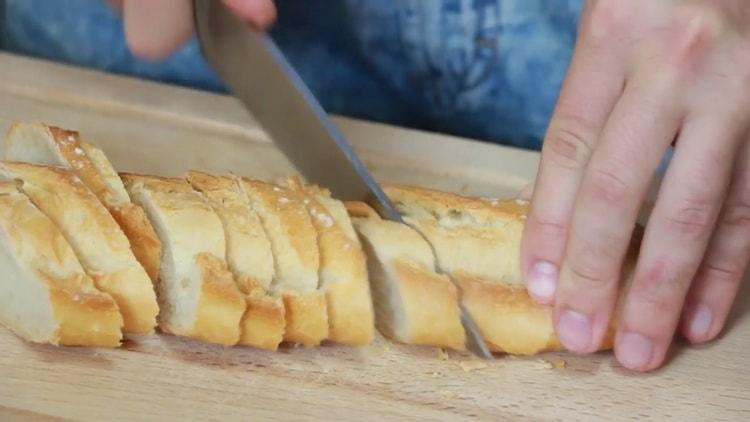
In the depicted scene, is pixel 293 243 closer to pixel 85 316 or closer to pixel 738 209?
pixel 85 316

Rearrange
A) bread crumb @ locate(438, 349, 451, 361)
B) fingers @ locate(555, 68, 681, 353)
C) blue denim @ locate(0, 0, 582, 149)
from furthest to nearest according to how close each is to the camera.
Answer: blue denim @ locate(0, 0, 582, 149)
bread crumb @ locate(438, 349, 451, 361)
fingers @ locate(555, 68, 681, 353)

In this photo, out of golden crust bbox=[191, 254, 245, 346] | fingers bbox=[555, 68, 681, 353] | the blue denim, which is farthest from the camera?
the blue denim

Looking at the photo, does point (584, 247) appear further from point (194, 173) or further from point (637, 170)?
point (194, 173)

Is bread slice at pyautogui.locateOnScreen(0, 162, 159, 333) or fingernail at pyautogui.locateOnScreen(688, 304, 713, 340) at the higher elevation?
bread slice at pyautogui.locateOnScreen(0, 162, 159, 333)

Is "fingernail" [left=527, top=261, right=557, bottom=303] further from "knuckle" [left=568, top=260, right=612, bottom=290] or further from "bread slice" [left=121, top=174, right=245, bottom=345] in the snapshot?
"bread slice" [left=121, top=174, right=245, bottom=345]

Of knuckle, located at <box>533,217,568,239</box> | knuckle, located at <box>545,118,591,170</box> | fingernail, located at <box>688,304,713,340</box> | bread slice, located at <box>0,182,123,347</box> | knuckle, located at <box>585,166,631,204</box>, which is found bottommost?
fingernail, located at <box>688,304,713,340</box>

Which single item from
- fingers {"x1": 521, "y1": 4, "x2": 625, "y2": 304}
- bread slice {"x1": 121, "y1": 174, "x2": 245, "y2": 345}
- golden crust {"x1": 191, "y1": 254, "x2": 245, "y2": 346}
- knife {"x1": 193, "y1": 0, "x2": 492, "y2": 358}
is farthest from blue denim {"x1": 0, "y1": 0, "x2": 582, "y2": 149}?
golden crust {"x1": 191, "y1": 254, "x2": 245, "y2": 346}

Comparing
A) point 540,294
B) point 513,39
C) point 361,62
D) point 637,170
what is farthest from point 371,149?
point 637,170

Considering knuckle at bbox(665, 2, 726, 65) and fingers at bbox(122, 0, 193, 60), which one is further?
fingers at bbox(122, 0, 193, 60)
